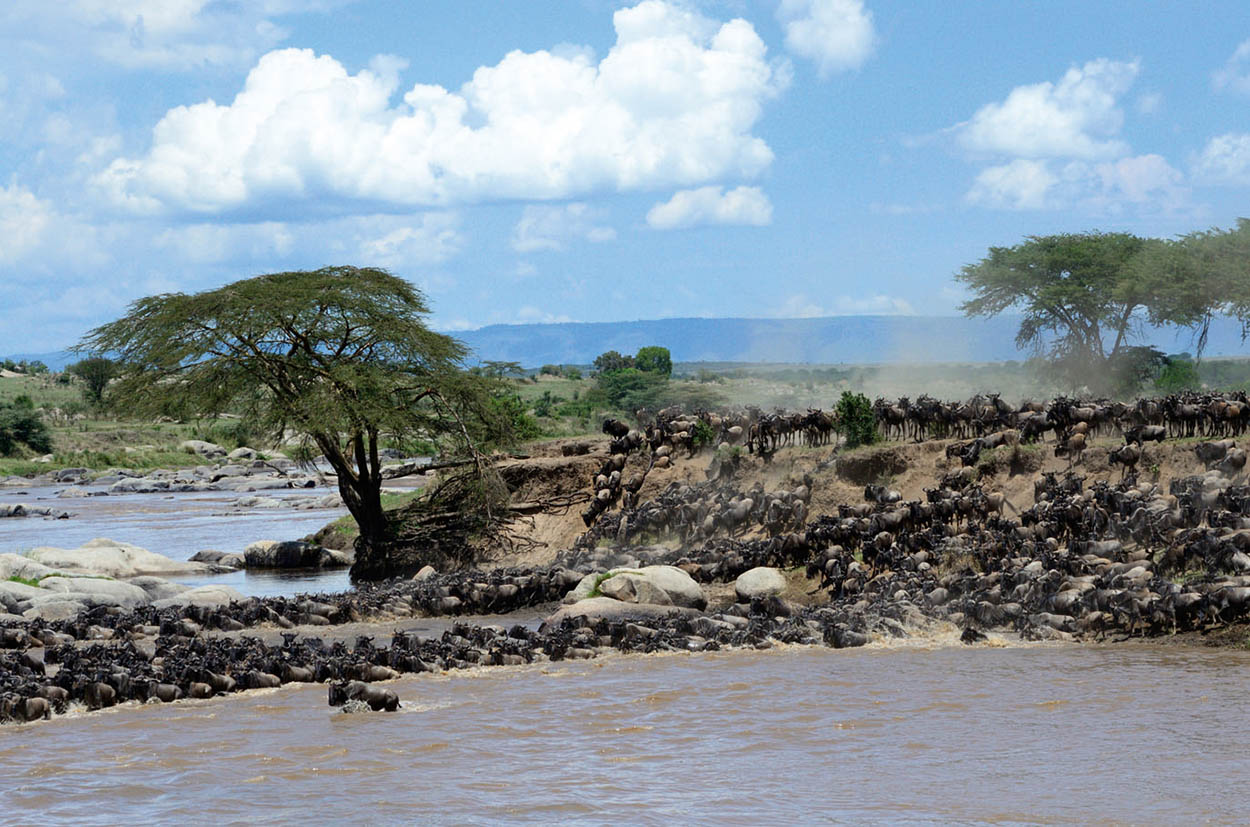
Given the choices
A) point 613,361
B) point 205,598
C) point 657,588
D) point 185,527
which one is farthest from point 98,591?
point 613,361

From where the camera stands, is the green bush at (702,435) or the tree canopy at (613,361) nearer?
the green bush at (702,435)

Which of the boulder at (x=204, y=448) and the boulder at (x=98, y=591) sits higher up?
the boulder at (x=204, y=448)

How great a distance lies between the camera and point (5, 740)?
499 inches

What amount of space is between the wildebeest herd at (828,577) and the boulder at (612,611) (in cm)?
67

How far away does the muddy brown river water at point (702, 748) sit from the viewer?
10109mm

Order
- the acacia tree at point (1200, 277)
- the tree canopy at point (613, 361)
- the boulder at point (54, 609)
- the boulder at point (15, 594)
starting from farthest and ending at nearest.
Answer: the tree canopy at point (613, 361) → the acacia tree at point (1200, 277) → the boulder at point (15, 594) → the boulder at point (54, 609)

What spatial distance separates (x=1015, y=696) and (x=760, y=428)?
45.4 ft

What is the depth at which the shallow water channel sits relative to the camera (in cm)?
2942

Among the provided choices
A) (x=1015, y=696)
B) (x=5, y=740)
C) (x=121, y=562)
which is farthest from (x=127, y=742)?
(x=121, y=562)

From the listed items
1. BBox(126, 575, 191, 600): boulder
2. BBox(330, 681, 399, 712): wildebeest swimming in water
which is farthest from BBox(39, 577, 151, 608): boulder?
BBox(330, 681, 399, 712): wildebeest swimming in water

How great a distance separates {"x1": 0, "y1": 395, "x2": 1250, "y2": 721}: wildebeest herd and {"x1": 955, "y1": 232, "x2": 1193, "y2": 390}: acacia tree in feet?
93.9

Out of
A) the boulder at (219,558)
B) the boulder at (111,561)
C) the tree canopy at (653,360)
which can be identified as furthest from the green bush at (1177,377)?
the tree canopy at (653,360)

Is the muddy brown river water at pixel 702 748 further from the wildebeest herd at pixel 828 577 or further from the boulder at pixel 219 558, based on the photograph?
the boulder at pixel 219 558

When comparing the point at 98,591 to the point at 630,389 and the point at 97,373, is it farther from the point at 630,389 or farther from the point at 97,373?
the point at 630,389
